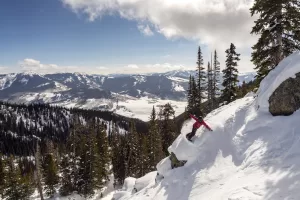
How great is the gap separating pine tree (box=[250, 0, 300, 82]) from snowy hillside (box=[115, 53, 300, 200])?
5.10 metres

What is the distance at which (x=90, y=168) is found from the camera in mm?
46750

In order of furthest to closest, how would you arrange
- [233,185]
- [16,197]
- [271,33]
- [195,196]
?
1. [16,197]
2. [271,33]
3. [195,196]
4. [233,185]

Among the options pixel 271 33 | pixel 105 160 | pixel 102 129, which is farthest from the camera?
pixel 102 129

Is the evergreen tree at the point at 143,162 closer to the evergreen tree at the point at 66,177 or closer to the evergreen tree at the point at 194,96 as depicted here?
the evergreen tree at the point at 194,96

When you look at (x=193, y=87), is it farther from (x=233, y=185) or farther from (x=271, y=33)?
(x=233, y=185)

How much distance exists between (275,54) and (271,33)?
7.01 feet

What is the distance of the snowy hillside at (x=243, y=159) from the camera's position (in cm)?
1059

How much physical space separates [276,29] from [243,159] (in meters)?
14.8

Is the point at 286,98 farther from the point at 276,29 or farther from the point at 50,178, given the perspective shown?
the point at 50,178

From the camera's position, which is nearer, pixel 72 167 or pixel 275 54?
pixel 275 54

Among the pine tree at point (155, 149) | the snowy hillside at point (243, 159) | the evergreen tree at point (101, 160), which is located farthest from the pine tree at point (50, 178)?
the snowy hillside at point (243, 159)

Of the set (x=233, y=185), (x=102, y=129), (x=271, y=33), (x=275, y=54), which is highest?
(x=271, y=33)

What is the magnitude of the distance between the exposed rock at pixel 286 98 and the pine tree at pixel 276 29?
8.20 meters

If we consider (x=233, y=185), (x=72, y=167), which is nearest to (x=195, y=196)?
(x=233, y=185)
